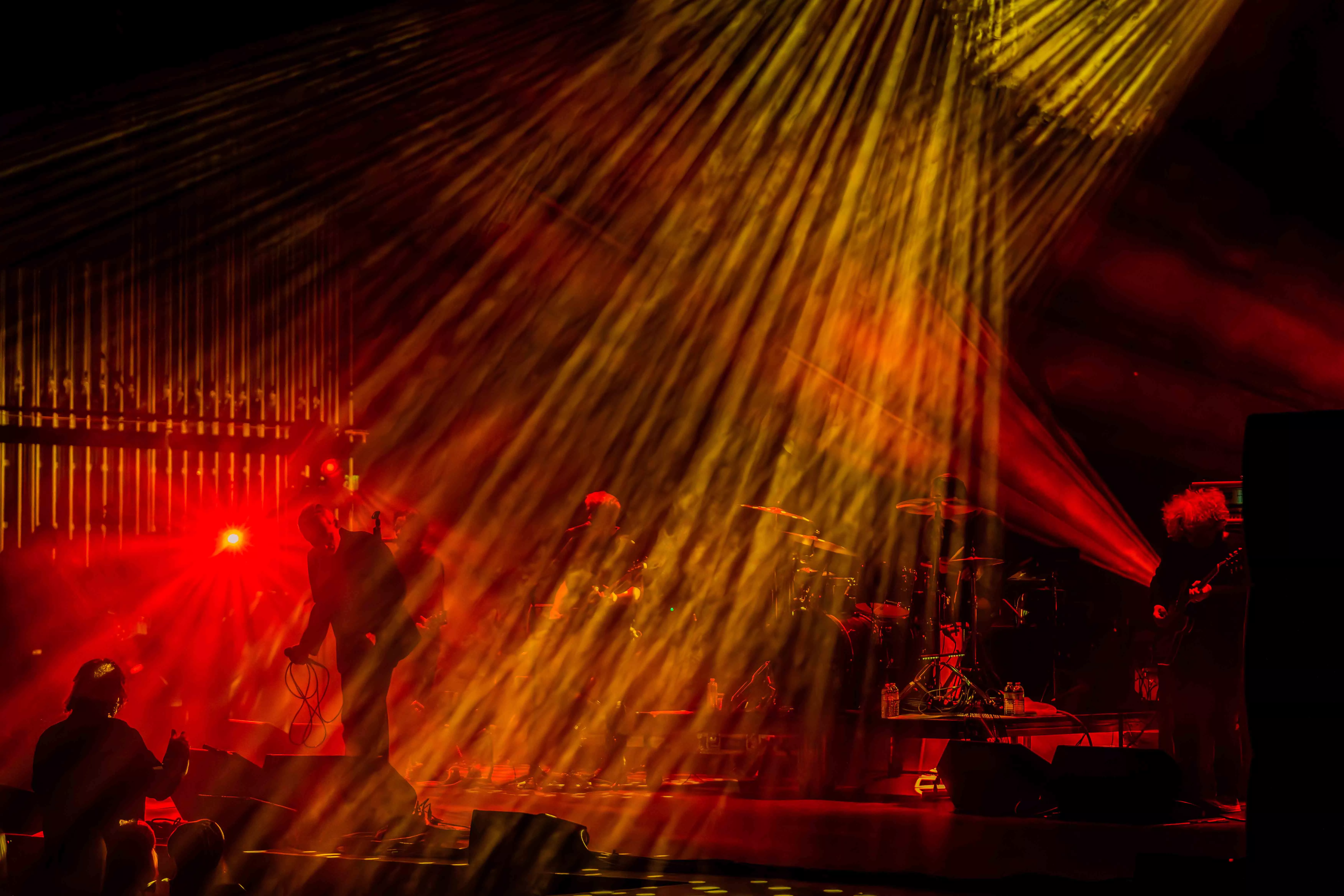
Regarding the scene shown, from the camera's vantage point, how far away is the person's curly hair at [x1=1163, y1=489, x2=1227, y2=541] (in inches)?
181

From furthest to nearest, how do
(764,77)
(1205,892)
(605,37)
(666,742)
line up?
(764,77) < (605,37) < (666,742) < (1205,892)

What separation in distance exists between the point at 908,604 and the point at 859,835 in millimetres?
2437

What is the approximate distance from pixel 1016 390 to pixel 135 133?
19.2 feet

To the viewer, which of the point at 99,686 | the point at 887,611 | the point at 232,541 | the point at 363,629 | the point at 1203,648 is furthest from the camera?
the point at 232,541

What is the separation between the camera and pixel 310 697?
6504 mm

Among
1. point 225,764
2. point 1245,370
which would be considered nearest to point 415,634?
point 225,764

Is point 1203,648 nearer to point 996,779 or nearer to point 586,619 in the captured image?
point 996,779

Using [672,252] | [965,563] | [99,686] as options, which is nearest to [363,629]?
[99,686]

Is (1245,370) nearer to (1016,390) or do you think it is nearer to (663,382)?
(1016,390)

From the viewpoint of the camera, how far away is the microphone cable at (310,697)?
5.58 meters

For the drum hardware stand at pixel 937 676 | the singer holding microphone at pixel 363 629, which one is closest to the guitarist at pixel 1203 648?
the drum hardware stand at pixel 937 676

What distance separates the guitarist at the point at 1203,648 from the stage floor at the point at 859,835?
1.08 ft

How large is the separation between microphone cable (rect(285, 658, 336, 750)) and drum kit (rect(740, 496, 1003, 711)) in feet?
7.59

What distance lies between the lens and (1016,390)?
7.70m
